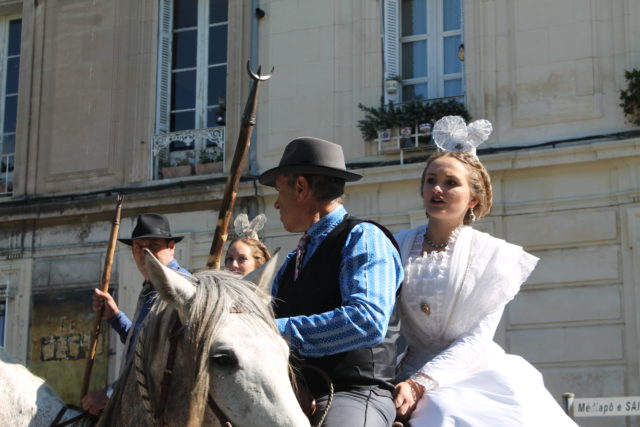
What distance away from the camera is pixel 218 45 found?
15.5m

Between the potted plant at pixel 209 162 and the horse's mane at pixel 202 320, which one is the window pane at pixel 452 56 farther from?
the horse's mane at pixel 202 320

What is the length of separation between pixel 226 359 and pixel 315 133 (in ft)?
36.2

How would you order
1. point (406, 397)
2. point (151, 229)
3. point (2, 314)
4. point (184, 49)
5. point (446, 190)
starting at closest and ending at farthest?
point (406, 397), point (446, 190), point (151, 229), point (2, 314), point (184, 49)

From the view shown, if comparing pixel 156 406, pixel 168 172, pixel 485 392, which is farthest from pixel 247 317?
pixel 168 172

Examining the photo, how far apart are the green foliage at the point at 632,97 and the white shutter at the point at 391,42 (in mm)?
2913

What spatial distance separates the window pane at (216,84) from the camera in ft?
50.3

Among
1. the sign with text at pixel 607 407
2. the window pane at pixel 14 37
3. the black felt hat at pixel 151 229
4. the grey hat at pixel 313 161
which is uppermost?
the window pane at pixel 14 37

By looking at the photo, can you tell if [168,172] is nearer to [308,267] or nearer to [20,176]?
[20,176]

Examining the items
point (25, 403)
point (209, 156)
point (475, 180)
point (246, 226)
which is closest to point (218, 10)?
point (209, 156)

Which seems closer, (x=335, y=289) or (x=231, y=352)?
(x=231, y=352)

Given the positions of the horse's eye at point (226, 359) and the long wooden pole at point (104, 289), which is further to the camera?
the long wooden pole at point (104, 289)

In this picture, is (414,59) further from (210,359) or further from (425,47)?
(210,359)

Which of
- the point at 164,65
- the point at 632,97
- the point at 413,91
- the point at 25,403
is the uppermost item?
the point at 164,65

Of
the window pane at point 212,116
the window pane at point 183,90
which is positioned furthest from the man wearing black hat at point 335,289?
the window pane at point 183,90
